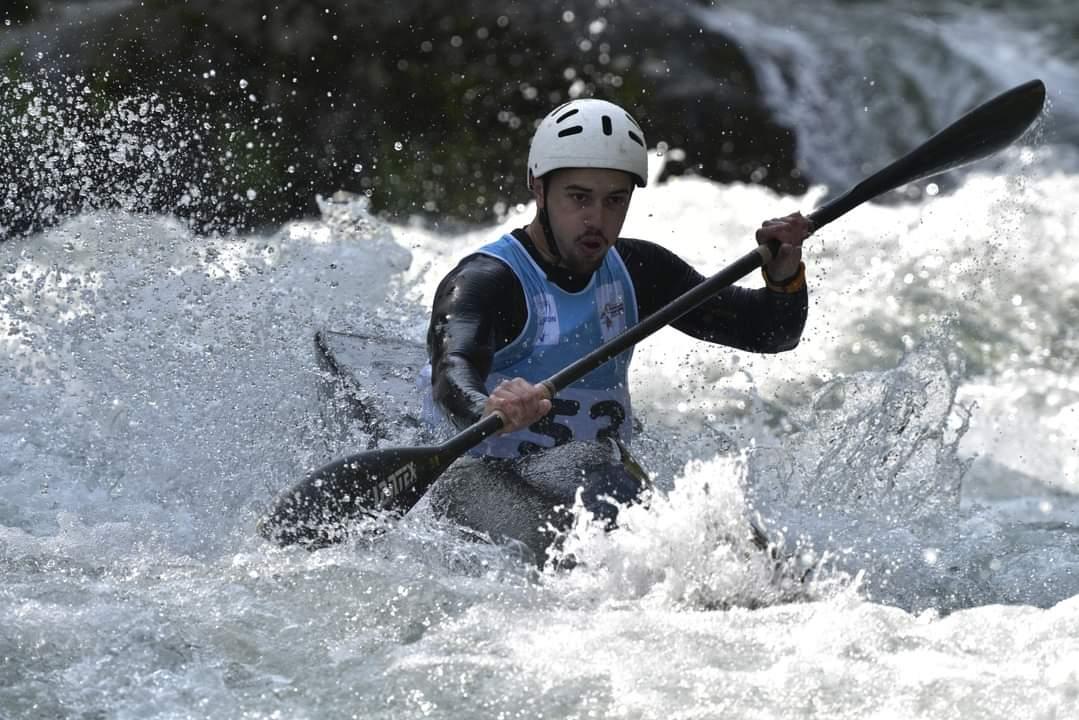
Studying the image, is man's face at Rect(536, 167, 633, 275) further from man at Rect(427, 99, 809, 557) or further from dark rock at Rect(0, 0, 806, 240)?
dark rock at Rect(0, 0, 806, 240)

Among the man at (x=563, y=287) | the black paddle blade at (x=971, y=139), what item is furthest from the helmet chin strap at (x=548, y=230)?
the black paddle blade at (x=971, y=139)

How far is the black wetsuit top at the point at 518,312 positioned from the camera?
4.14 meters

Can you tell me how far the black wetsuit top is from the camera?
4.14m

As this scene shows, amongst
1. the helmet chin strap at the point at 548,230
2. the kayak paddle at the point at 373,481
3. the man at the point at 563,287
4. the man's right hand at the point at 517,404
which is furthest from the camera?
the helmet chin strap at the point at 548,230

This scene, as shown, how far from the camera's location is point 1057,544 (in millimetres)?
5301

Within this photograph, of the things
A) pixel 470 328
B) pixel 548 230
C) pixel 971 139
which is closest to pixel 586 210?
pixel 548 230

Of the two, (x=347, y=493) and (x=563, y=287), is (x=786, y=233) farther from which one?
(x=347, y=493)

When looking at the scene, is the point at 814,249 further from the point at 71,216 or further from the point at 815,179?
the point at 71,216

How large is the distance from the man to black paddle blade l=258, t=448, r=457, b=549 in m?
0.17

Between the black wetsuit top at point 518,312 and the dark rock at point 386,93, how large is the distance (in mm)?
5332

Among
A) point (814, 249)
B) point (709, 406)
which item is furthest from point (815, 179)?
point (709, 406)

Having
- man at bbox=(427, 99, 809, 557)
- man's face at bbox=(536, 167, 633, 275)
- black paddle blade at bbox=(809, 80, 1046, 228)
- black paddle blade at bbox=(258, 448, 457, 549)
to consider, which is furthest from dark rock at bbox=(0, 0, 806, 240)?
black paddle blade at bbox=(258, 448, 457, 549)

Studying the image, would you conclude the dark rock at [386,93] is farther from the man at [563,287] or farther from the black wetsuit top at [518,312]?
the man at [563,287]

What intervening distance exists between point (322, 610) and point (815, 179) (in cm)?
736
